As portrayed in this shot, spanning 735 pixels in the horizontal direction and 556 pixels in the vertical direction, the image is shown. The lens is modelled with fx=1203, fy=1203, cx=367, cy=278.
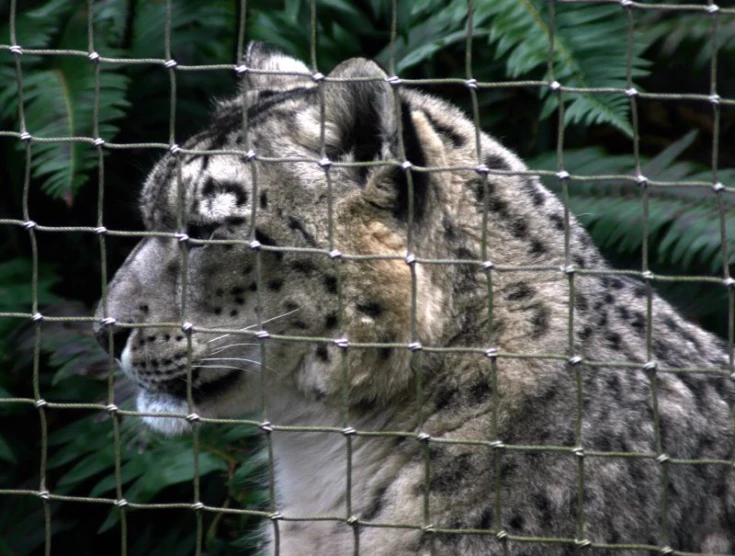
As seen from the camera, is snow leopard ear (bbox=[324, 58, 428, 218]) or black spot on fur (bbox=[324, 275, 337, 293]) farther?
black spot on fur (bbox=[324, 275, 337, 293])

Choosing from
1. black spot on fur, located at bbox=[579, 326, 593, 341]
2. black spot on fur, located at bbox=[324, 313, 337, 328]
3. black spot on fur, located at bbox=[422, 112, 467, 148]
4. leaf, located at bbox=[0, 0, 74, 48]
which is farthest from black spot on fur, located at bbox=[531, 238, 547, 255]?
leaf, located at bbox=[0, 0, 74, 48]

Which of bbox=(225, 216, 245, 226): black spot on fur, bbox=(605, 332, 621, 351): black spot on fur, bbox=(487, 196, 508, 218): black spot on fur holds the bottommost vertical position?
bbox=(605, 332, 621, 351): black spot on fur

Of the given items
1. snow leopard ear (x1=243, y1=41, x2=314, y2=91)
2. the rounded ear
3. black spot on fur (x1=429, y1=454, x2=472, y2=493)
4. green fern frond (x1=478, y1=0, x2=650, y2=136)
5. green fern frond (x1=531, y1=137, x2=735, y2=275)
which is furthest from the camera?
green fern frond (x1=531, y1=137, x2=735, y2=275)

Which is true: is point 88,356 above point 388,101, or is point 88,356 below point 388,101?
below

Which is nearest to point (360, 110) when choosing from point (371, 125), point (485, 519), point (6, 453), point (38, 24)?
point (371, 125)

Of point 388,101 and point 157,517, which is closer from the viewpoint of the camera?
point 388,101

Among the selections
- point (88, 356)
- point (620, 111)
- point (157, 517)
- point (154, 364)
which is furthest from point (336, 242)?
point (157, 517)

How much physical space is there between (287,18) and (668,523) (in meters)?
2.95

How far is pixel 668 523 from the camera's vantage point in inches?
121

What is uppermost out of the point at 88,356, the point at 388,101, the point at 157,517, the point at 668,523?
the point at 388,101

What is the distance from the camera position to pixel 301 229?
10.4ft

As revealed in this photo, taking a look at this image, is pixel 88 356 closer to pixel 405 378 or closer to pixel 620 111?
pixel 405 378

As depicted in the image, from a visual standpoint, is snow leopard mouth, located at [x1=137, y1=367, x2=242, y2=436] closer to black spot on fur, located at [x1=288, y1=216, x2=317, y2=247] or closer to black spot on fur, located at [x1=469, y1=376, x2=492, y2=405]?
black spot on fur, located at [x1=288, y1=216, x2=317, y2=247]

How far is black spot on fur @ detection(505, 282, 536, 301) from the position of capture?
10.4 feet
